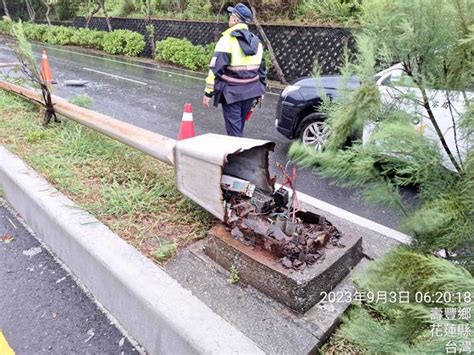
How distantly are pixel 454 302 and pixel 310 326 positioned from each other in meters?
1.17

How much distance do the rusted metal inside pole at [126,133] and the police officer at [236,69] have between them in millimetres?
1335

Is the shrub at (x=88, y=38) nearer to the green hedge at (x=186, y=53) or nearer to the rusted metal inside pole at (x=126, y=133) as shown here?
the green hedge at (x=186, y=53)

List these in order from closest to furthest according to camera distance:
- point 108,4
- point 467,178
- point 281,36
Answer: point 467,178 < point 281,36 < point 108,4

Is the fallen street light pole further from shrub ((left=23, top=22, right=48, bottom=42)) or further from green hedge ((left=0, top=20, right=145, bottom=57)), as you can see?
shrub ((left=23, top=22, right=48, bottom=42))

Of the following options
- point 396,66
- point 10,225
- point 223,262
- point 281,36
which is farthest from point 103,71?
point 396,66

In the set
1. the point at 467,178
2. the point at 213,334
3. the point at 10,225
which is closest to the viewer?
the point at 467,178

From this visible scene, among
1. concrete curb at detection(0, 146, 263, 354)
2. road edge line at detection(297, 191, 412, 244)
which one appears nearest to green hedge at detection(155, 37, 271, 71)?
road edge line at detection(297, 191, 412, 244)

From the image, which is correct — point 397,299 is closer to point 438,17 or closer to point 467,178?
point 467,178

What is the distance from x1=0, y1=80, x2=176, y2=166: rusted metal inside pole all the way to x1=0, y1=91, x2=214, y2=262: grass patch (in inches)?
10.2

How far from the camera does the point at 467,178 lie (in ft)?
4.18

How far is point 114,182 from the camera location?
11.7 ft

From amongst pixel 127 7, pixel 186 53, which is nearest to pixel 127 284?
pixel 186 53

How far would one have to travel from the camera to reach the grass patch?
295 centimetres

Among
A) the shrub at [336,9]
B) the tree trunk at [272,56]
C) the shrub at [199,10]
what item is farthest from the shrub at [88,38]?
the shrub at [336,9]
